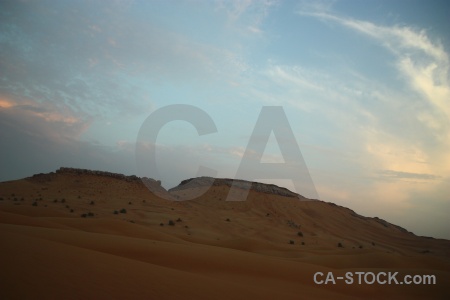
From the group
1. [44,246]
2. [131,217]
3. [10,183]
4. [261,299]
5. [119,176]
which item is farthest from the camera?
[119,176]

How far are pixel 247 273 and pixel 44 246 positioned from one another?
4.51m

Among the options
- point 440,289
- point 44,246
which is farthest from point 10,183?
point 440,289

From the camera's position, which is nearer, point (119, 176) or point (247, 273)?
point (247, 273)

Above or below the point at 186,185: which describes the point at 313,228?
below

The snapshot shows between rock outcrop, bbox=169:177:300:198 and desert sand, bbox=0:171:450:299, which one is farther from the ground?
rock outcrop, bbox=169:177:300:198

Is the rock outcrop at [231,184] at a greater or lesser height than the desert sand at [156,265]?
greater

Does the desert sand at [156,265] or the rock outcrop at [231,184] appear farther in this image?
the rock outcrop at [231,184]

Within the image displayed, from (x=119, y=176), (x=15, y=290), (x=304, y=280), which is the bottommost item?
(x=304, y=280)

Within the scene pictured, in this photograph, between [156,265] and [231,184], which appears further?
[231,184]

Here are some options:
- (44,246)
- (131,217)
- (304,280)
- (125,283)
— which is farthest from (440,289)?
(131,217)

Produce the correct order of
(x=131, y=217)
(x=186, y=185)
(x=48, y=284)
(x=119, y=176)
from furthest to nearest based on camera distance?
(x=186, y=185) → (x=119, y=176) → (x=131, y=217) → (x=48, y=284)

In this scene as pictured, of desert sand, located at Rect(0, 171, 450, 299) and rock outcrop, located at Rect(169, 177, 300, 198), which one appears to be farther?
rock outcrop, located at Rect(169, 177, 300, 198)

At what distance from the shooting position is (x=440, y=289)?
23.1ft

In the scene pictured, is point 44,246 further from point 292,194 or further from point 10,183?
point 292,194
